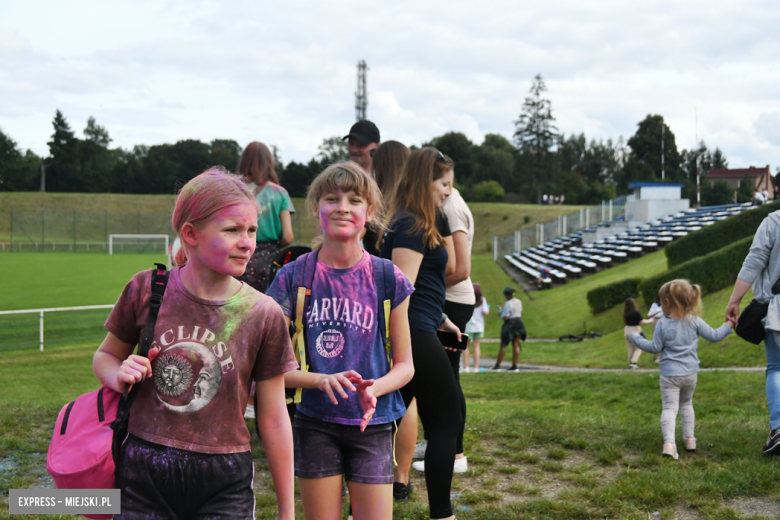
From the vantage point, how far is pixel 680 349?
525cm

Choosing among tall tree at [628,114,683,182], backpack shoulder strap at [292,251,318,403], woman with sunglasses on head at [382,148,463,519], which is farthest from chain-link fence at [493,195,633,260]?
tall tree at [628,114,683,182]

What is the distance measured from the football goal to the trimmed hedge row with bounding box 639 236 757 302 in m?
43.2

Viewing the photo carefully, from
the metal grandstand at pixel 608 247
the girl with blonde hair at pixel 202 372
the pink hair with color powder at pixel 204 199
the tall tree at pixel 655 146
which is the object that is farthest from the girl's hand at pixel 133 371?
the tall tree at pixel 655 146

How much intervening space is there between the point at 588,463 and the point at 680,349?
1.16 metres

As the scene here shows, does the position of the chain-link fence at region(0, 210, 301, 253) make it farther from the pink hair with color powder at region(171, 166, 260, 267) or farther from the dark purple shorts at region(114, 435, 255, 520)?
the dark purple shorts at region(114, 435, 255, 520)

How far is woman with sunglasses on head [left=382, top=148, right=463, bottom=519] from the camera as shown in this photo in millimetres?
3301

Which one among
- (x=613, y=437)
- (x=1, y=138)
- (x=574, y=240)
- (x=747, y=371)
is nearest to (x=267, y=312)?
(x=613, y=437)

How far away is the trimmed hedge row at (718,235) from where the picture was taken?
1858 centimetres

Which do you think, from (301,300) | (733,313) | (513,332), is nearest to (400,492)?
(301,300)

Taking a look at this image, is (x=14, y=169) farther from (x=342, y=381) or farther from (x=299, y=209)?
(x=342, y=381)

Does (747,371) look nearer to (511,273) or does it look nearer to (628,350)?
(628,350)

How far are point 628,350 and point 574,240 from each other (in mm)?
25937

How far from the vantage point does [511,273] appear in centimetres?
A: 3438

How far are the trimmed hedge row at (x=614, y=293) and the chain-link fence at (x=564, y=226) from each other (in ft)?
74.1
